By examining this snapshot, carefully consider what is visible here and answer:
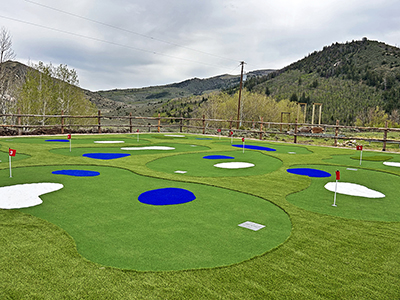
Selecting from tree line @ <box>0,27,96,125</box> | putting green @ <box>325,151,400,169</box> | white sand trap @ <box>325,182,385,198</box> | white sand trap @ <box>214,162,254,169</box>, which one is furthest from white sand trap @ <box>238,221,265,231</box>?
tree line @ <box>0,27,96,125</box>

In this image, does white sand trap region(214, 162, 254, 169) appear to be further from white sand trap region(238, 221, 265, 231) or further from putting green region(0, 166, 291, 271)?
white sand trap region(238, 221, 265, 231)

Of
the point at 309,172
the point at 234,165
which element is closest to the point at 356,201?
the point at 309,172

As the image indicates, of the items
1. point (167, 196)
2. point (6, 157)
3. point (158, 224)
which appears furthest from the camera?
point (6, 157)

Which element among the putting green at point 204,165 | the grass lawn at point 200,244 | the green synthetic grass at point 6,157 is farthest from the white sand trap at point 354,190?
the green synthetic grass at point 6,157

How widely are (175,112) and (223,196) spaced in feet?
261

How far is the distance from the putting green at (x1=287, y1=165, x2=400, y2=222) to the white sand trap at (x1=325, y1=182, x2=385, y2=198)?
0.14 meters

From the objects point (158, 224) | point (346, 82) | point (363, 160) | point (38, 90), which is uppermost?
point (346, 82)

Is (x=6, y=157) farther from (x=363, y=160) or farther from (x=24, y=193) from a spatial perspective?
(x=363, y=160)

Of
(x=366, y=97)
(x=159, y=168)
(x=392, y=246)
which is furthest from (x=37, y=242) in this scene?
(x=366, y=97)

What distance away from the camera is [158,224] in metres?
3.70

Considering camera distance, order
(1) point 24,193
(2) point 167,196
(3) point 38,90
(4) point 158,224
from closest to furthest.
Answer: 1. (4) point 158,224
2. (1) point 24,193
3. (2) point 167,196
4. (3) point 38,90

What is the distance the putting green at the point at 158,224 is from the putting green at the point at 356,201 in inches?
31.3

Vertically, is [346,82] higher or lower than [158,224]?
higher

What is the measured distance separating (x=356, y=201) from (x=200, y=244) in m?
3.47
